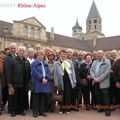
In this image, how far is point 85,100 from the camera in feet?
29.0

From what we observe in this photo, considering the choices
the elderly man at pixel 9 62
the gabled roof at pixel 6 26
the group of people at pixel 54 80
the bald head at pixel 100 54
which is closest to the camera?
the elderly man at pixel 9 62

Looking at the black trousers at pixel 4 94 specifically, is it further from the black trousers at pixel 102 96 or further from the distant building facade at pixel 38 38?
the distant building facade at pixel 38 38

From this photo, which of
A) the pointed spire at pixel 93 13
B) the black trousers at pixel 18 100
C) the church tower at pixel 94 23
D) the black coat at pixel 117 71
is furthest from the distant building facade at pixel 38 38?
the black coat at pixel 117 71

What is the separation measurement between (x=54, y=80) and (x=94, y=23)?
68.2 m

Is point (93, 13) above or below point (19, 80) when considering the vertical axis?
above

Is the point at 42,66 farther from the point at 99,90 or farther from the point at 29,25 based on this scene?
the point at 29,25

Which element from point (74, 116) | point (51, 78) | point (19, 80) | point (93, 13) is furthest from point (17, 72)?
point (93, 13)

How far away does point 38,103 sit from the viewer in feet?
25.6

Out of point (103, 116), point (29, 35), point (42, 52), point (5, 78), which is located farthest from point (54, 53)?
point (29, 35)

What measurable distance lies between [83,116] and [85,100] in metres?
1.11

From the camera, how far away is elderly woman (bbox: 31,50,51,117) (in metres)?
7.63

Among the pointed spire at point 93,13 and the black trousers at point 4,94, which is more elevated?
the pointed spire at point 93,13

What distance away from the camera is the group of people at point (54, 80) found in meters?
7.66

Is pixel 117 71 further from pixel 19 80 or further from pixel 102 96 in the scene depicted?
pixel 19 80
